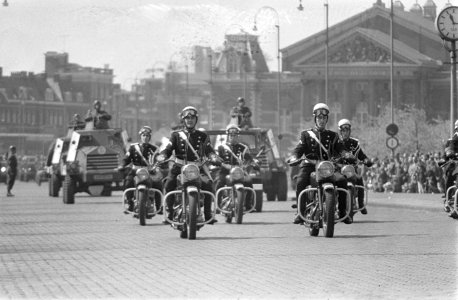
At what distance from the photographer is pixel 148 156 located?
1182 inches

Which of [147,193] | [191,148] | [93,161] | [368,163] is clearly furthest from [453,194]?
[93,161]

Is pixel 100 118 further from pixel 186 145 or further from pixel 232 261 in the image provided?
pixel 232 261

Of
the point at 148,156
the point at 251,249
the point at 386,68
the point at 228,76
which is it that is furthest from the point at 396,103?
the point at 251,249

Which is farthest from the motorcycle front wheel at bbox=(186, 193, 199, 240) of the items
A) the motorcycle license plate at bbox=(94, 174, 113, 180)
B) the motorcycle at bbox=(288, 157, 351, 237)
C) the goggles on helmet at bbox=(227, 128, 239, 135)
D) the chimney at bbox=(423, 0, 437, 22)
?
the chimney at bbox=(423, 0, 437, 22)

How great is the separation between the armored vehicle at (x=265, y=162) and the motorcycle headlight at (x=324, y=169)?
1086 centimetres

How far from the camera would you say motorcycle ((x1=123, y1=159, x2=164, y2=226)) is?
2853 centimetres

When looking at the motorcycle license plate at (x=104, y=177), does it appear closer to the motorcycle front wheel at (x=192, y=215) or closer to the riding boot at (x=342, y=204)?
the riding boot at (x=342, y=204)

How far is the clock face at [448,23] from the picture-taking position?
35.7 m

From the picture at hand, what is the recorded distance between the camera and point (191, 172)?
23250mm

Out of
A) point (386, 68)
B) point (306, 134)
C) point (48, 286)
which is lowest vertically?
point (48, 286)

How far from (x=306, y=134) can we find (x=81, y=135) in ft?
76.5

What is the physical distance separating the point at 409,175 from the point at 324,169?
1307 inches

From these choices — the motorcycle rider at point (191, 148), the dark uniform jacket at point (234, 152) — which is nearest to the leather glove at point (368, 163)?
the dark uniform jacket at point (234, 152)

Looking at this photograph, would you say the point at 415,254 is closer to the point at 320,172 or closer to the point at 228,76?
the point at 320,172
